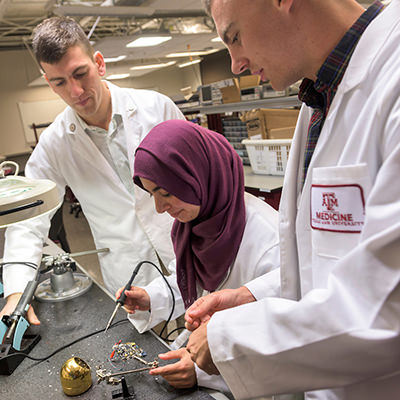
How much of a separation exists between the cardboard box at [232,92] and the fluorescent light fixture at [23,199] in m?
2.19

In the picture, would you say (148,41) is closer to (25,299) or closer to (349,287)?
(25,299)

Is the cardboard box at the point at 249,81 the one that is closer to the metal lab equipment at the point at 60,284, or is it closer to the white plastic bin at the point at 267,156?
the white plastic bin at the point at 267,156

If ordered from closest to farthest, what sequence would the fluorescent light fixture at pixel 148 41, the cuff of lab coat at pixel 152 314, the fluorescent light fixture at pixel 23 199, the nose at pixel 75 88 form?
the fluorescent light fixture at pixel 23 199 → the cuff of lab coat at pixel 152 314 → the nose at pixel 75 88 → the fluorescent light fixture at pixel 148 41

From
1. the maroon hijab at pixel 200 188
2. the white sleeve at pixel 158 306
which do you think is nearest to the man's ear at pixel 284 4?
the maroon hijab at pixel 200 188

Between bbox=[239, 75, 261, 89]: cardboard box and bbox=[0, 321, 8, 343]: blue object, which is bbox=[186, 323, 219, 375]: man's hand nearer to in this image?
bbox=[0, 321, 8, 343]: blue object

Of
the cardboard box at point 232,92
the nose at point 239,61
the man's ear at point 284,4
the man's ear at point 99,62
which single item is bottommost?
the cardboard box at point 232,92

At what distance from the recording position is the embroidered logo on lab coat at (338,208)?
635mm

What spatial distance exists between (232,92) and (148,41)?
2.50 meters

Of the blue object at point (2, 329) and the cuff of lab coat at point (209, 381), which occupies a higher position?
the blue object at point (2, 329)

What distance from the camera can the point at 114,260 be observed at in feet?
5.52

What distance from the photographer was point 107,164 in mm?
1654

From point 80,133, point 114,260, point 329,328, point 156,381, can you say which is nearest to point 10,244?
point 114,260

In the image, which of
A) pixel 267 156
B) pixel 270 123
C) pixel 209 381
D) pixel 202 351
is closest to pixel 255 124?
pixel 270 123

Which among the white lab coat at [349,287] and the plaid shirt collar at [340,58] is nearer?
the white lab coat at [349,287]
